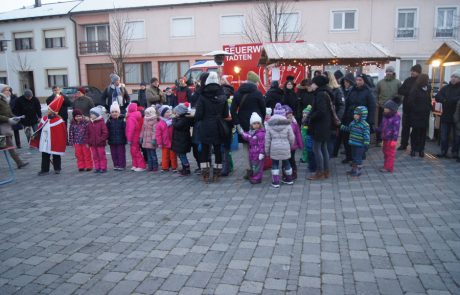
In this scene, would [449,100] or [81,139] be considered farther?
[449,100]

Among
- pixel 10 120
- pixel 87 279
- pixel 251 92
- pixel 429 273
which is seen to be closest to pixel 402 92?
pixel 251 92

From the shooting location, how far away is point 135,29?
3100cm

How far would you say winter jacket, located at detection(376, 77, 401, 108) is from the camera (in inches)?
384

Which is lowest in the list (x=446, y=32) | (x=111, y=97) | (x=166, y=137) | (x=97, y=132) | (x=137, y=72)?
(x=166, y=137)

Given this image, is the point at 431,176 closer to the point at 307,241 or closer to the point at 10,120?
the point at 307,241

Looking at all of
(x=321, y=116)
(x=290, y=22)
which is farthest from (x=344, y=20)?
(x=321, y=116)

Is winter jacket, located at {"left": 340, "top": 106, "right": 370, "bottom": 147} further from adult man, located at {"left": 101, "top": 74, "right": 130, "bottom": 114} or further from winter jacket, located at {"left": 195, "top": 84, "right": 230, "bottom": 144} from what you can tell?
adult man, located at {"left": 101, "top": 74, "right": 130, "bottom": 114}

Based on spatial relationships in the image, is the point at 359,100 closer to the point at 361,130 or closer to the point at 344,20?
the point at 361,130

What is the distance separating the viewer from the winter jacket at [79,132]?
826cm

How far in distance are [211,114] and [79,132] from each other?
3.13 metres

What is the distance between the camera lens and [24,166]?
918 cm

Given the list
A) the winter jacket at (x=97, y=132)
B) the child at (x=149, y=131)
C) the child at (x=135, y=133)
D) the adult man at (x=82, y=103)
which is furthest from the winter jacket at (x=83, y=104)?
the child at (x=149, y=131)

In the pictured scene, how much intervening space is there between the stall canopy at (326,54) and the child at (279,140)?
4.04 metres

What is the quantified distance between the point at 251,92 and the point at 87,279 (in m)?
4.59
